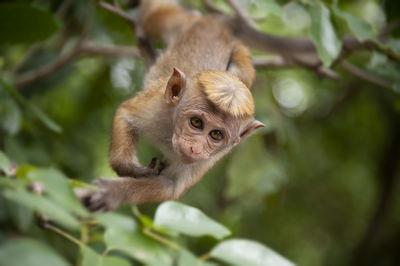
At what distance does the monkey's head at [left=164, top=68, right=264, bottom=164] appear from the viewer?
9.11 feet

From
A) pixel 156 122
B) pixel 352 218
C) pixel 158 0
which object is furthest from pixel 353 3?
pixel 156 122

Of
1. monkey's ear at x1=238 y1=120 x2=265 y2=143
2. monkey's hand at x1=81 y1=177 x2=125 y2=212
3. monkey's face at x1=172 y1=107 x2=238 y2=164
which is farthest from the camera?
monkey's ear at x1=238 y1=120 x2=265 y2=143

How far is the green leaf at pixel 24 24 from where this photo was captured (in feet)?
11.2

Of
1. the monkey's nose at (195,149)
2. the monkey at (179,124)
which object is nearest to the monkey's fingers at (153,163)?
the monkey at (179,124)

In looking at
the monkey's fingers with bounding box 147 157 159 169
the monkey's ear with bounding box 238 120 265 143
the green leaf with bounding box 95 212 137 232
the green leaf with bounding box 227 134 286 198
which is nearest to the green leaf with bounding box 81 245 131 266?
the green leaf with bounding box 95 212 137 232

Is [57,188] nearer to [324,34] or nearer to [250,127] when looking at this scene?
[250,127]

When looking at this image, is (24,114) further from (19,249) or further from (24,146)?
(19,249)

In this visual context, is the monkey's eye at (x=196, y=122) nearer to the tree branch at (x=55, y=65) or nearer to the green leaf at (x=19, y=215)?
the green leaf at (x=19, y=215)

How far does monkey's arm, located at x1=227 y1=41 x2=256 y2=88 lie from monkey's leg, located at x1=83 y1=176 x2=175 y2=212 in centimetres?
110

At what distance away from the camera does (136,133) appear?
3242mm

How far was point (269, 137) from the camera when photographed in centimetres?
566

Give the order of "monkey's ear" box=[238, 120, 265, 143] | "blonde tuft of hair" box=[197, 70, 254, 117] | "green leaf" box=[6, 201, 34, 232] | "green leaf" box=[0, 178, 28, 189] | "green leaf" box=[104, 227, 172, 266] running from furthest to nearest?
1. "green leaf" box=[6, 201, 34, 232]
2. "monkey's ear" box=[238, 120, 265, 143]
3. "blonde tuft of hair" box=[197, 70, 254, 117]
4. "green leaf" box=[104, 227, 172, 266]
5. "green leaf" box=[0, 178, 28, 189]

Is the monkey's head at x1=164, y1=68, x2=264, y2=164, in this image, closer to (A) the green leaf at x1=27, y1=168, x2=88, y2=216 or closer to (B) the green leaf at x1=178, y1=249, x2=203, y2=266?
(B) the green leaf at x1=178, y1=249, x2=203, y2=266

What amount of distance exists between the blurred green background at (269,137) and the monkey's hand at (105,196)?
1.90 ft
